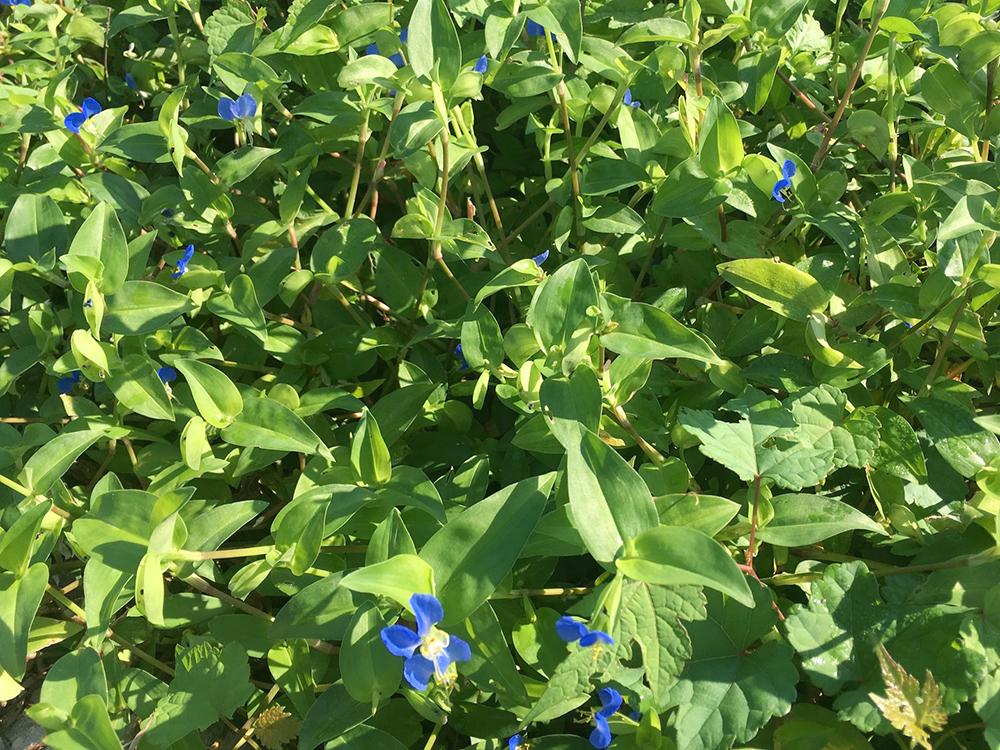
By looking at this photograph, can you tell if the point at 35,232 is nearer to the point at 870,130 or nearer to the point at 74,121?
the point at 74,121

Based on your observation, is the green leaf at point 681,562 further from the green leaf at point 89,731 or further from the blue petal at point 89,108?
the blue petal at point 89,108

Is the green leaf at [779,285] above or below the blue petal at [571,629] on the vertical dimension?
above

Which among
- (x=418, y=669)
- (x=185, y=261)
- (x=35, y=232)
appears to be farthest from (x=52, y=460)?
(x=418, y=669)

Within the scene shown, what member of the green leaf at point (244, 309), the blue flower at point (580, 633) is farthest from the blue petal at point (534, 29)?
Result: the blue flower at point (580, 633)

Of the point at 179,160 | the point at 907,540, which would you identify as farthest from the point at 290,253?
the point at 907,540

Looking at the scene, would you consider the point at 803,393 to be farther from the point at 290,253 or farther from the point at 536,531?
the point at 290,253

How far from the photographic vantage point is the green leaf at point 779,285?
66.1 inches

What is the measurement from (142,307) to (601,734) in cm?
141

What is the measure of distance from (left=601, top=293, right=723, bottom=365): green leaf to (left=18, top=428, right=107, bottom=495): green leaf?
1.23m

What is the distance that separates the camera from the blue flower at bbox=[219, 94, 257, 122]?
2.07m

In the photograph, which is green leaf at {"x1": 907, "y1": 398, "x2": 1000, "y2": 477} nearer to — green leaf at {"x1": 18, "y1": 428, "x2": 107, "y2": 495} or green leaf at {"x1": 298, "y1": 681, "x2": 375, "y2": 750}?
green leaf at {"x1": 298, "y1": 681, "x2": 375, "y2": 750}

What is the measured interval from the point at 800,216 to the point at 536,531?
982 mm

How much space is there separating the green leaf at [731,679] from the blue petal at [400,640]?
57cm

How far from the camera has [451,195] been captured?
93.2 inches
